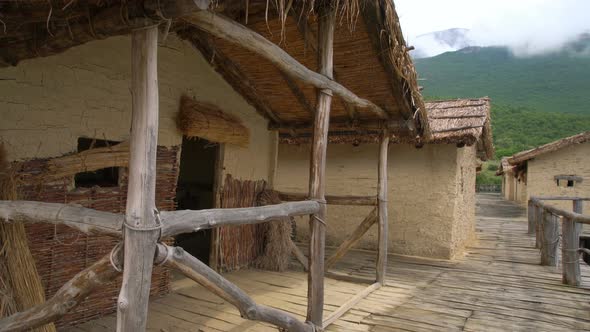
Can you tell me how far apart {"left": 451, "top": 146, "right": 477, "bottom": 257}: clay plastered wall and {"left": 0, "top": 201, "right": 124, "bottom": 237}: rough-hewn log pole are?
6.81 meters

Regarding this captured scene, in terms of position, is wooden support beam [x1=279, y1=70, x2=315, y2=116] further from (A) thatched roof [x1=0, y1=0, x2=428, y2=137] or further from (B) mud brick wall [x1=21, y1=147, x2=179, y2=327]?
(B) mud brick wall [x1=21, y1=147, x2=179, y2=327]

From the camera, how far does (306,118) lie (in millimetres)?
6199

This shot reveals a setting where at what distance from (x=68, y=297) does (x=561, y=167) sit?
1489 centimetres

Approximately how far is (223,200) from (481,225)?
994cm

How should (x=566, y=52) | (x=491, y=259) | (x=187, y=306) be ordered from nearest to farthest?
(x=187, y=306)
(x=491, y=259)
(x=566, y=52)

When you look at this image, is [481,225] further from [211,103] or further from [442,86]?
[442,86]

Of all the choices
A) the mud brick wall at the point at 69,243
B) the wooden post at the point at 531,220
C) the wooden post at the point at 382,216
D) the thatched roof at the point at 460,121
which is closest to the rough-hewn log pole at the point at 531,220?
the wooden post at the point at 531,220

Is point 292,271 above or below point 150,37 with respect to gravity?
below

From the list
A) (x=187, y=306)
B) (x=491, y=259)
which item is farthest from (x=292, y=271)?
(x=491, y=259)

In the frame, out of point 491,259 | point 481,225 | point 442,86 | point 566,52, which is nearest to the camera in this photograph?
point 491,259

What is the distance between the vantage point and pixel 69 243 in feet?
12.2

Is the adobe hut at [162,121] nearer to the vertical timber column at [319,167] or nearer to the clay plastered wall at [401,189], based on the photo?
the vertical timber column at [319,167]

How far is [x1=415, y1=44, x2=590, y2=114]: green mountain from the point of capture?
48.8m

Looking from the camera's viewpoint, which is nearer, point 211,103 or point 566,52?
point 211,103
